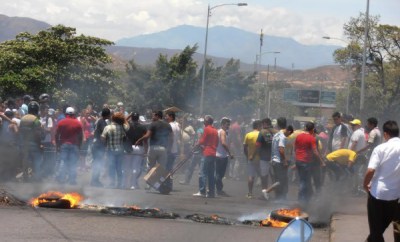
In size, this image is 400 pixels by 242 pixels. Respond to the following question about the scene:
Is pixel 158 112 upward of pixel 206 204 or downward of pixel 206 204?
upward

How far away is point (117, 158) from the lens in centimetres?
1492

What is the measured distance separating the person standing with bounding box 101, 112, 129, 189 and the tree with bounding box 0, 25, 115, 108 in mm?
16330

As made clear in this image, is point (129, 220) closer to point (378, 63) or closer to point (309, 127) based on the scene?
point (309, 127)

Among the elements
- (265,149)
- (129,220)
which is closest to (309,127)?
(265,149)

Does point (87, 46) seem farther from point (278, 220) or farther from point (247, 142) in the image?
point (278, 220)

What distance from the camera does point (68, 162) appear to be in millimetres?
14969

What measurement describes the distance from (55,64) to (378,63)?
19.9 meters

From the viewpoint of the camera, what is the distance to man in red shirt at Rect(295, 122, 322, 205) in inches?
531

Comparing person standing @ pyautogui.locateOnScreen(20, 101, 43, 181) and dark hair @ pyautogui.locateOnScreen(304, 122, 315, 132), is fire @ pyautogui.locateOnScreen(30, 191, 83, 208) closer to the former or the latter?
person standing @ pyautogui.locateOnScreen(20, 101, 43, 181)

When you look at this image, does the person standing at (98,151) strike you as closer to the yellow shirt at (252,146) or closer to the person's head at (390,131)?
the yellow shirt at (252,146)

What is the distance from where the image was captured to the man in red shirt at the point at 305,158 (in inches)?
531

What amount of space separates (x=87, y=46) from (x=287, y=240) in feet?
108

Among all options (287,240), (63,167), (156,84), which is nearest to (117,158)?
(63,167)

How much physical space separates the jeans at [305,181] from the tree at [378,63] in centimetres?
2915
